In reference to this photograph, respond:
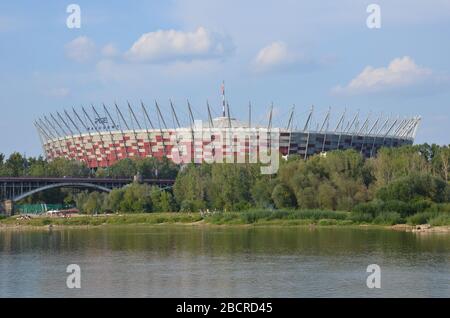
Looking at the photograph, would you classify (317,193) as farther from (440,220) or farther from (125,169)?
(125,169)

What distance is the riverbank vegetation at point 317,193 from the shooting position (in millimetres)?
58531

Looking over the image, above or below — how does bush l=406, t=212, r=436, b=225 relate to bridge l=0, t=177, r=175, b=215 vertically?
below

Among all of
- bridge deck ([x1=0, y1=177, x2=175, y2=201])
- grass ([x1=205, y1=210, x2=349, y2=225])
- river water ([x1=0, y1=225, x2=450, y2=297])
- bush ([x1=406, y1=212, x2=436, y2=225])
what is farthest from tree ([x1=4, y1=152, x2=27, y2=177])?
bush ([x1=406, y1=212, x2=436, y2=225])

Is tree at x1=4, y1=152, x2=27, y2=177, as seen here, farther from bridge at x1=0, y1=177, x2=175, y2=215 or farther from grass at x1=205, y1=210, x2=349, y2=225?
grass at x1=205, y1=210, x2=349, y2=225

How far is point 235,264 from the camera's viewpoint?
114ft

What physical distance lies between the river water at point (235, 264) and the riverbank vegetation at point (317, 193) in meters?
5.78

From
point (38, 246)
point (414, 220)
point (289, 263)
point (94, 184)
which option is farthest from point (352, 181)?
point (94, 184)

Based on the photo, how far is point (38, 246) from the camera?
4794 cm

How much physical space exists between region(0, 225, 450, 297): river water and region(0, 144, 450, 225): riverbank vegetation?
19.0 ft

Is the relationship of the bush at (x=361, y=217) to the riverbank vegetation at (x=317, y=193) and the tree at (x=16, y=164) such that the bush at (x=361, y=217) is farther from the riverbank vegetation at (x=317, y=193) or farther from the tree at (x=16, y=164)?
the tree at (x=16, y=164)

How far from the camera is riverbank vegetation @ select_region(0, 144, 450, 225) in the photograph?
58.5 meters

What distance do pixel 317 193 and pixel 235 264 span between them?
1241 inches

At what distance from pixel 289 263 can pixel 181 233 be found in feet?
75.2
